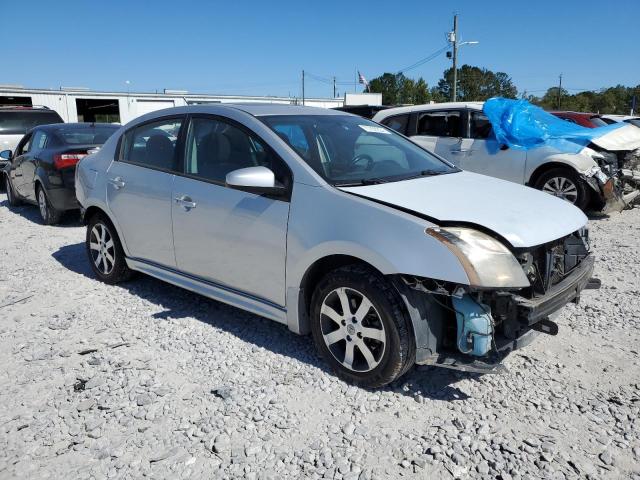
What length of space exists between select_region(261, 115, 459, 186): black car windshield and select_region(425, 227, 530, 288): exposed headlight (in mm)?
816

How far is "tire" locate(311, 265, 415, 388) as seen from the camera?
294cm

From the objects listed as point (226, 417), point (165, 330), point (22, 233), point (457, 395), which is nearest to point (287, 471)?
point (226, 417)

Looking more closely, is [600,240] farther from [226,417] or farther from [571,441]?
[226,417]

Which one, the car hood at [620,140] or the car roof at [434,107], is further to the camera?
the car roof at [434,107]

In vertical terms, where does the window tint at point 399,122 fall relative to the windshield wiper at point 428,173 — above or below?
above

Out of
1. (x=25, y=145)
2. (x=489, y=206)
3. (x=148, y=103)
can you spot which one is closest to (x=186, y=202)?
(x=489, y=206)

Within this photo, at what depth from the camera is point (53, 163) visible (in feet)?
25.4

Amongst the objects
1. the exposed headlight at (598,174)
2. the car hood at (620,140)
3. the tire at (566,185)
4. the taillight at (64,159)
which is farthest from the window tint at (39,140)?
the car hood at (620,140)

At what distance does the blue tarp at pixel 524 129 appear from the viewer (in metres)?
7.92

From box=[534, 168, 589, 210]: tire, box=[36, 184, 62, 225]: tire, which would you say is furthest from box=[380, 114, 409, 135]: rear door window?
box=[36, 184, 62, 225]: tire

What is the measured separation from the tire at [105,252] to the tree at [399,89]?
229 ft

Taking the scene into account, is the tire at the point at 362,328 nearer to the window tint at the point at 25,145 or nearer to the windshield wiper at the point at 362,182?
the windshield wiper at the point at 362,182

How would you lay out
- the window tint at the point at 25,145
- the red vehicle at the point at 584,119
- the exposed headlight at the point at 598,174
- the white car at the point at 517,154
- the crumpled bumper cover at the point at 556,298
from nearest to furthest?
the crumpled bumper cover at the point at 556,298
the exposed headlight at the point at 598,174
the white car at the point at 517,154
the window tint at the point at 25,145
the red vehicle at the point at 584,119

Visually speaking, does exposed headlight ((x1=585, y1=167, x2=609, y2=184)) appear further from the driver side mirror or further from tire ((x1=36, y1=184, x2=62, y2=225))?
tire ((x1=36, y1=184, x2=62, y2=225))
